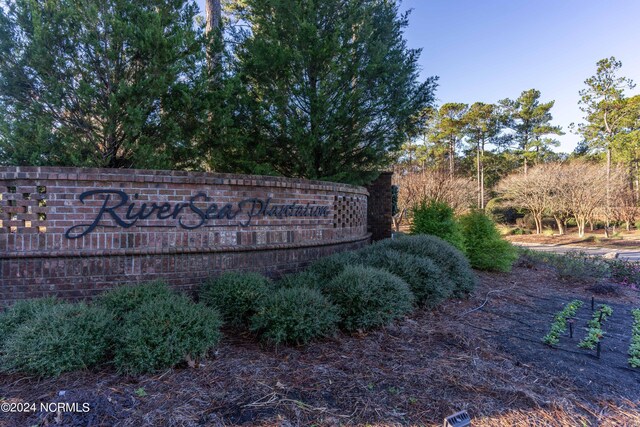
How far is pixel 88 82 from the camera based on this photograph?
16.3ft

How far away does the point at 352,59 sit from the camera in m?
6.93

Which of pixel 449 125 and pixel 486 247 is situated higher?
pixel 449 125

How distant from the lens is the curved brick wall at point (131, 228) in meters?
3.95

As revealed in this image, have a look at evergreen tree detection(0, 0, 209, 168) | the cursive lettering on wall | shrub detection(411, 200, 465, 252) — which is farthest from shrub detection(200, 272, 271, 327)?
shrub detection(411, 200, 465, 252)

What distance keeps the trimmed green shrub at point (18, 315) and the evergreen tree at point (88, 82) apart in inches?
80.8

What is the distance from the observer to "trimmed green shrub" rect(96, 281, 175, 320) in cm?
355

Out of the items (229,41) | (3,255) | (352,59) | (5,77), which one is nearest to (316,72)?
(352,59)

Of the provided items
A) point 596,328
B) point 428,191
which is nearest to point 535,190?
point 428,191

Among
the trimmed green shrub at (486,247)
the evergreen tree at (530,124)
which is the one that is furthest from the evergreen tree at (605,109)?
the trimmed green shrub at (486,247)

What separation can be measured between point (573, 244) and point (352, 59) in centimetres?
2230

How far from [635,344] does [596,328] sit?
0.47 meters

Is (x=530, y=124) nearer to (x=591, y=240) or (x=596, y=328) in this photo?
(x=591, y=240)

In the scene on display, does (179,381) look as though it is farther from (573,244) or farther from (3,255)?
(573,244)

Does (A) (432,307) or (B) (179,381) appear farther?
(A) (432,307)
